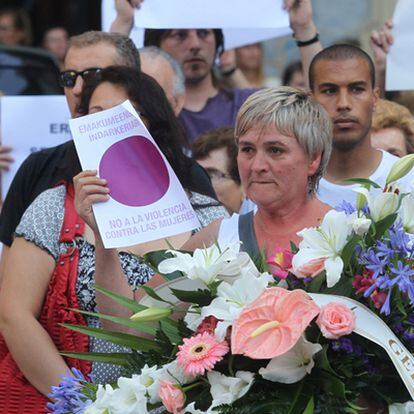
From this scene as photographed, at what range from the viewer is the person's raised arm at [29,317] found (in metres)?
4.32

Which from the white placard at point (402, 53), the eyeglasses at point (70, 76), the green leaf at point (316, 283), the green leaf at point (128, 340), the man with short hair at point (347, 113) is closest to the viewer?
the green leaf at point (316, 283)

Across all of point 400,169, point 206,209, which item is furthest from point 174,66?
point 400,169

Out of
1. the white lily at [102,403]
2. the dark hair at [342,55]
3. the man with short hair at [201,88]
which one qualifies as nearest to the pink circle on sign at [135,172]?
the white lily at [102,403]

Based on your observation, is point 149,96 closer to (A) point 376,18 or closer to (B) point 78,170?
(B) point 78,170

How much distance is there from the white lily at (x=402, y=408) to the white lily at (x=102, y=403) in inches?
27.8

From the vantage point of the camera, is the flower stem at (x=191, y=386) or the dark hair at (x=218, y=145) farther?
the dark hair at (x=218, y=145)

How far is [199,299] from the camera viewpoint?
3232 mm

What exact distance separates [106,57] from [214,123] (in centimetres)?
126

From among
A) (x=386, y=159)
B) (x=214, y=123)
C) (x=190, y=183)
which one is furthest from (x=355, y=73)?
(x=214, y=123)

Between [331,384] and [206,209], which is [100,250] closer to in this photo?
[206,209]

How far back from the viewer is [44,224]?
14.6ft

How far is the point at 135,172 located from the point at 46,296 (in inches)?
24.2

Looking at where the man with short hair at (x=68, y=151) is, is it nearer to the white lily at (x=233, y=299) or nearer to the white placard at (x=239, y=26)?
the white placard at (x=239, y=26)

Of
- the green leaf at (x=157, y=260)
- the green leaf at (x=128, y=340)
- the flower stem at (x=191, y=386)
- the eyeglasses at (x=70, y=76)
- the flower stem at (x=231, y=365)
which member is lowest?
Answer: the flower stem at (x=191, y=386)
